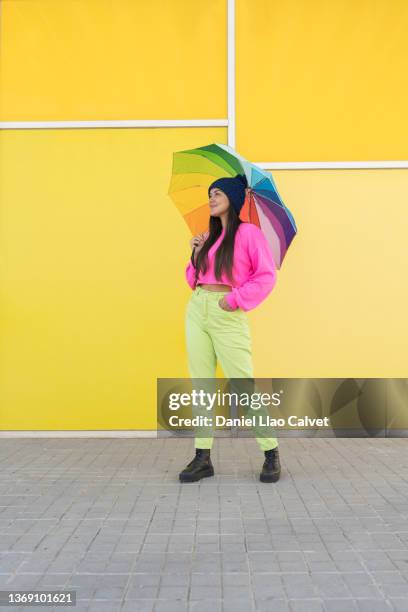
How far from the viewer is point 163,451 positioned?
189 inches

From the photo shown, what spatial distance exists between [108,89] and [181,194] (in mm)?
1544

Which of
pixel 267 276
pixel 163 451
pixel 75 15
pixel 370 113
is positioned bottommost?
pixel 163 451

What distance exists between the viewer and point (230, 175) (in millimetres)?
3959

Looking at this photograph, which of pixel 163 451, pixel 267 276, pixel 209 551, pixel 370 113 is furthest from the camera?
pixel 370 113

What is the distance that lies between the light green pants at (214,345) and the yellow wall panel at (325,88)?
5.86 feet

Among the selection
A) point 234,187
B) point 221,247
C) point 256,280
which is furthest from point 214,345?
point 234,187

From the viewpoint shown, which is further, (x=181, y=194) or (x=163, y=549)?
(x=181, y=194)

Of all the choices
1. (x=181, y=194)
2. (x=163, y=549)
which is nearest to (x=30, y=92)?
(x=181, y=194)

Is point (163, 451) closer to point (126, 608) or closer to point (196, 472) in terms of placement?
point (196, 472)

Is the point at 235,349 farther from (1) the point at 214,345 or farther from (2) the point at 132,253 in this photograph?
(2) the point at 132,253

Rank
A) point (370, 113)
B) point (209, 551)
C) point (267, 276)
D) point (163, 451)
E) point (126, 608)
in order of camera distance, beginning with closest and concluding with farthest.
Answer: point (126, 608) < point (209, 551) < point (267, 276) < point (163, 451) < point (370, 113)

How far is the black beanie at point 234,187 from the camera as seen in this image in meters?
3.92

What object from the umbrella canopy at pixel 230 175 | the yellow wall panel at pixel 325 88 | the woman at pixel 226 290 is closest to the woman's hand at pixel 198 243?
the woman at pixel 226 290

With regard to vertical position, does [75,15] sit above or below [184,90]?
above
